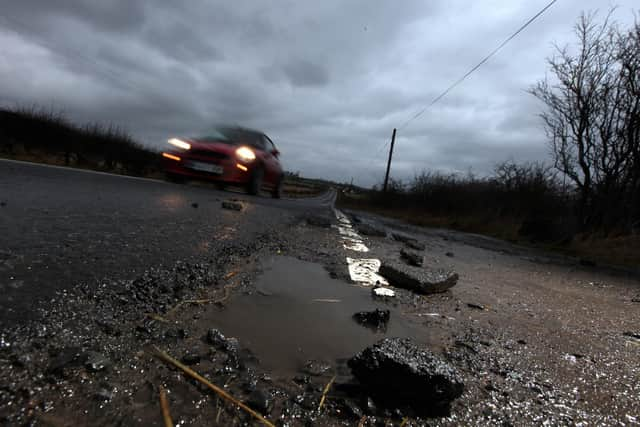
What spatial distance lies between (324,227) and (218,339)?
9.84 feet

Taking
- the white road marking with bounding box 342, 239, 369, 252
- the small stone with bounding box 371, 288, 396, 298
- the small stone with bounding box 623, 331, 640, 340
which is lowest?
the small stone with bounding box 371, 288, 396, 298

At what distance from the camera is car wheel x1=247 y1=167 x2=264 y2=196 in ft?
22.9

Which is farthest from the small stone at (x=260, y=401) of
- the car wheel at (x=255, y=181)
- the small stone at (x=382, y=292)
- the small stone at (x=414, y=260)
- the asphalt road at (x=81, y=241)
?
the car wheel at (x=255, y=181)

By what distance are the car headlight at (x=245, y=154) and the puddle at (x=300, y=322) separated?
5.30 metres

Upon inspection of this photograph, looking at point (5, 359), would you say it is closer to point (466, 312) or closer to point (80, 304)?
point (80, 304)

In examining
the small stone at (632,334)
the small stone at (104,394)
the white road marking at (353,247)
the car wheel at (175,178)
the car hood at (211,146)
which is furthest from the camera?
the car wheel at (175,178)

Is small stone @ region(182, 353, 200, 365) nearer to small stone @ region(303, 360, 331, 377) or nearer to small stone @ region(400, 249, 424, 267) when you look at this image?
small stone @ region(303, 360, 331, 377)

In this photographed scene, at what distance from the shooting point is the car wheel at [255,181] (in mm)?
6992

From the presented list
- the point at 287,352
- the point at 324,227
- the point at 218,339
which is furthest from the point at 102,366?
the point at 324,227

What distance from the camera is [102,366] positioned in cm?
61

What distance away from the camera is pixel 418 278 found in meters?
1.68

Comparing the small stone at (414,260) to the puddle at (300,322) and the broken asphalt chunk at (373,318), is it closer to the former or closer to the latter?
the puddle at (300,322)

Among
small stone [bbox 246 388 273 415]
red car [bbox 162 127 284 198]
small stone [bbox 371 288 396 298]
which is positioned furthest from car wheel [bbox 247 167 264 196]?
small stone [bbox 246 388 273 415]

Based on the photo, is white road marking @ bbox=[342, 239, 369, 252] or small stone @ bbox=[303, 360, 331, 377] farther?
white road marking @ bbox=[342, 239, 369, 252]
